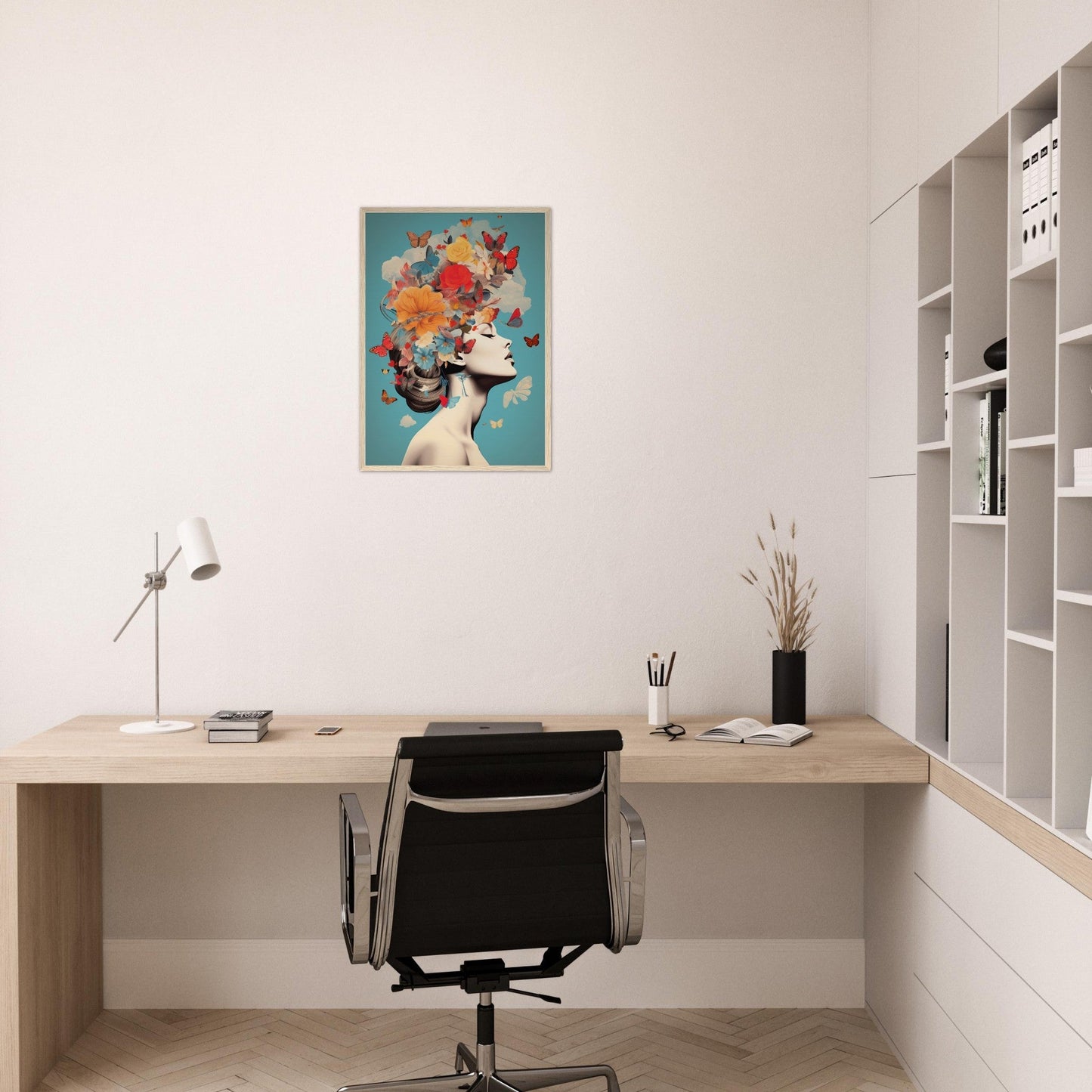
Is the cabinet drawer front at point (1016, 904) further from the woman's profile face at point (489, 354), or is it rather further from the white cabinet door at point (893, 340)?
the woman's profile face at point (489, 354)

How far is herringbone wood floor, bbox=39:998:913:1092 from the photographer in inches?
102

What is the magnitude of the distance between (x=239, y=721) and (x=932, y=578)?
177cm

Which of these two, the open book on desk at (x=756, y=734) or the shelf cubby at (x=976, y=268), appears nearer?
the shelf cubby at (x=976, y=268)

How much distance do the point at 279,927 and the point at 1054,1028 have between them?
209 cm

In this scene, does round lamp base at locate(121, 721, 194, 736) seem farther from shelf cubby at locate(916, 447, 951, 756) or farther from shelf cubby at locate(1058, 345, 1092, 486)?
shelf cubby at locate(1058, 345, 1092, 486)

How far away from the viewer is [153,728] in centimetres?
Answer: 279

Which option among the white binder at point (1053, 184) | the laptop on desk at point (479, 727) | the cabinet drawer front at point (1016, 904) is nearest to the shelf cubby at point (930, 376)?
the white binder at point (1053, 184)

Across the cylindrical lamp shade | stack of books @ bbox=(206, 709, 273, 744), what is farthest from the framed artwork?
stack of books @ bbox=(206, 709, 273, 744)

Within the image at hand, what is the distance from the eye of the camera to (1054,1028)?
1826mm

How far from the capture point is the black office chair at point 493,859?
1.97 metres

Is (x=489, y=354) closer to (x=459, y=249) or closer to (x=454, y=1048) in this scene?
(x=459, y=249)

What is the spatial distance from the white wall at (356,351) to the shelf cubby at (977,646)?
0.64 meters

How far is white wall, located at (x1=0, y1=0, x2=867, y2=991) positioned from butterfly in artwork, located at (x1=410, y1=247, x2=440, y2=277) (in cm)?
18

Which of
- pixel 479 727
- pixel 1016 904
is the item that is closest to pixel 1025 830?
pixel 1016 904
